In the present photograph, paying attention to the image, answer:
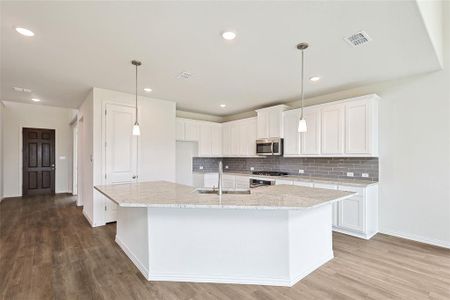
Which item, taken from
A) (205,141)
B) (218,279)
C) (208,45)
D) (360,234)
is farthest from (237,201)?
(205,141)

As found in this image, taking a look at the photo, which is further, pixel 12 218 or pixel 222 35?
pixel 12 218

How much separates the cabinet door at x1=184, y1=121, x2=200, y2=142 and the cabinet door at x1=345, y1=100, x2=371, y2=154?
12.0ft

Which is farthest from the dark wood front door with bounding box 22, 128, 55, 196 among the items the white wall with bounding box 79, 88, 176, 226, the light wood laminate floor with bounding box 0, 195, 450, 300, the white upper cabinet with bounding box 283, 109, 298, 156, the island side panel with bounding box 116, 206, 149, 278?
the white upper cabinet with bounding box 283, 109, 298, 156

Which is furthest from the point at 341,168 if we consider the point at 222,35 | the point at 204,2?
the point at 204,2

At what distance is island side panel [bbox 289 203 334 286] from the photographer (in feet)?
7.81

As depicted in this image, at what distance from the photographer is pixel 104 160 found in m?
4.35

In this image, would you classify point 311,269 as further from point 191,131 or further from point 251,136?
point 191,131

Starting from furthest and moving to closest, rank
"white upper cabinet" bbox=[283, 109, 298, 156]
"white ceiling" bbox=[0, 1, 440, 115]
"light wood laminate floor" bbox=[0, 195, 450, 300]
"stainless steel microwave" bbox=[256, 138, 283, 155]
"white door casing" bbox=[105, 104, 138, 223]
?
"stainless steel microwave" bbox=[256, 138, 283, 155] < "white upper cabinet" bbox=[283, 109, 298, 156] < "white door casing" bbox=[105, 104, 138, 223] < "light wood laminate floor" bbox=[0, 195, 450, 300] < "white ceiling" bbox=[0, 1, 440, 115]

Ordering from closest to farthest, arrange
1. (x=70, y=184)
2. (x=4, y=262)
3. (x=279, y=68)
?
(x=4, y=262) → (x=279, y=68) → (x=70, y=184)

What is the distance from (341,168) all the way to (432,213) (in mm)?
1441

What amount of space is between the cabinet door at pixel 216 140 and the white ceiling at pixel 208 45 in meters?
2.36

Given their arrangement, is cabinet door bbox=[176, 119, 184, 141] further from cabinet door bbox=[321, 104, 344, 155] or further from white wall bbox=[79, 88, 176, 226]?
cabinet door bbox=[321, 104, 344, 155]

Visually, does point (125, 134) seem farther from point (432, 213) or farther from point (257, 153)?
point (432, 213)

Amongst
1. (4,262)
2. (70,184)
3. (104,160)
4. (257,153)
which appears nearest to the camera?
(4,262)
